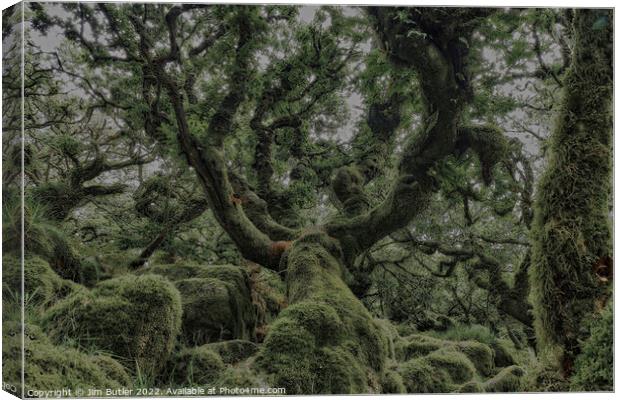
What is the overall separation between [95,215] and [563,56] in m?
5.65

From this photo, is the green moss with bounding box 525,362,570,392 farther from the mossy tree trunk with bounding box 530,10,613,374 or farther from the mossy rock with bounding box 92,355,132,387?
the mossy rock with bounding box 92,355,132,387

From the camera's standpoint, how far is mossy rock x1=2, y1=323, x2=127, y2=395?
5.89m

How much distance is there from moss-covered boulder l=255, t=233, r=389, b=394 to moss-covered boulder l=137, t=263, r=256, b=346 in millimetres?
591

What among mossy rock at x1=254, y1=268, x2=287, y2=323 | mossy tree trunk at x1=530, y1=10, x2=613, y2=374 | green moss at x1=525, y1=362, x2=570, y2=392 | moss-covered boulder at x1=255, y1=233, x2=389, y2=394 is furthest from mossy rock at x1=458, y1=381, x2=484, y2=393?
mossy rock at x1=254, y1=268, x2=287, y2=323

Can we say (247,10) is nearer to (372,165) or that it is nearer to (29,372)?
(372,165)

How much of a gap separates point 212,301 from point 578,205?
403cm

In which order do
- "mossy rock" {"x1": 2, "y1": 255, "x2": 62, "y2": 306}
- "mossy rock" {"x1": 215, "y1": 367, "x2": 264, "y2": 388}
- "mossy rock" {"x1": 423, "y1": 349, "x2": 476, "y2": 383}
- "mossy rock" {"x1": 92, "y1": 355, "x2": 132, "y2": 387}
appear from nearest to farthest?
"mossy rock" {"x1": 92, "y1": 355, "x2": 132, "y2": 387}, "mossy rock" {"x1": 2, "y1": 255, "x2": 62, "y2": 306}, "mossy rock" {"x1": 215, "y1": 367, "x2": 264, "y2": 388}, "mossy rock" {"x1": 423, "y1": 349, "x2": 476, "y2": 383}

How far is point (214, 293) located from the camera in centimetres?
739

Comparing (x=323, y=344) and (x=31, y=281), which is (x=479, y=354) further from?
(x=31, y=281)

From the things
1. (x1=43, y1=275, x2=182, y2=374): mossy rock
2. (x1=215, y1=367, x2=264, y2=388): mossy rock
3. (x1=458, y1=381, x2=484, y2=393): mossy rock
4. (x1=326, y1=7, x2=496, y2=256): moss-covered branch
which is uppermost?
(x1=326, y1=7, x2=496, y2=256): moss-covered branch

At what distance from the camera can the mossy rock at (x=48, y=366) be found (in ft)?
19.3

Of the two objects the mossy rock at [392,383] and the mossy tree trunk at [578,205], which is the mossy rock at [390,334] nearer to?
the mossy rock at [392,383]

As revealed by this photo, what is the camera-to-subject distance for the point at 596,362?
6.74 metres

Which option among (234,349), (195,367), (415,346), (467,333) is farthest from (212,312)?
(467,333)
